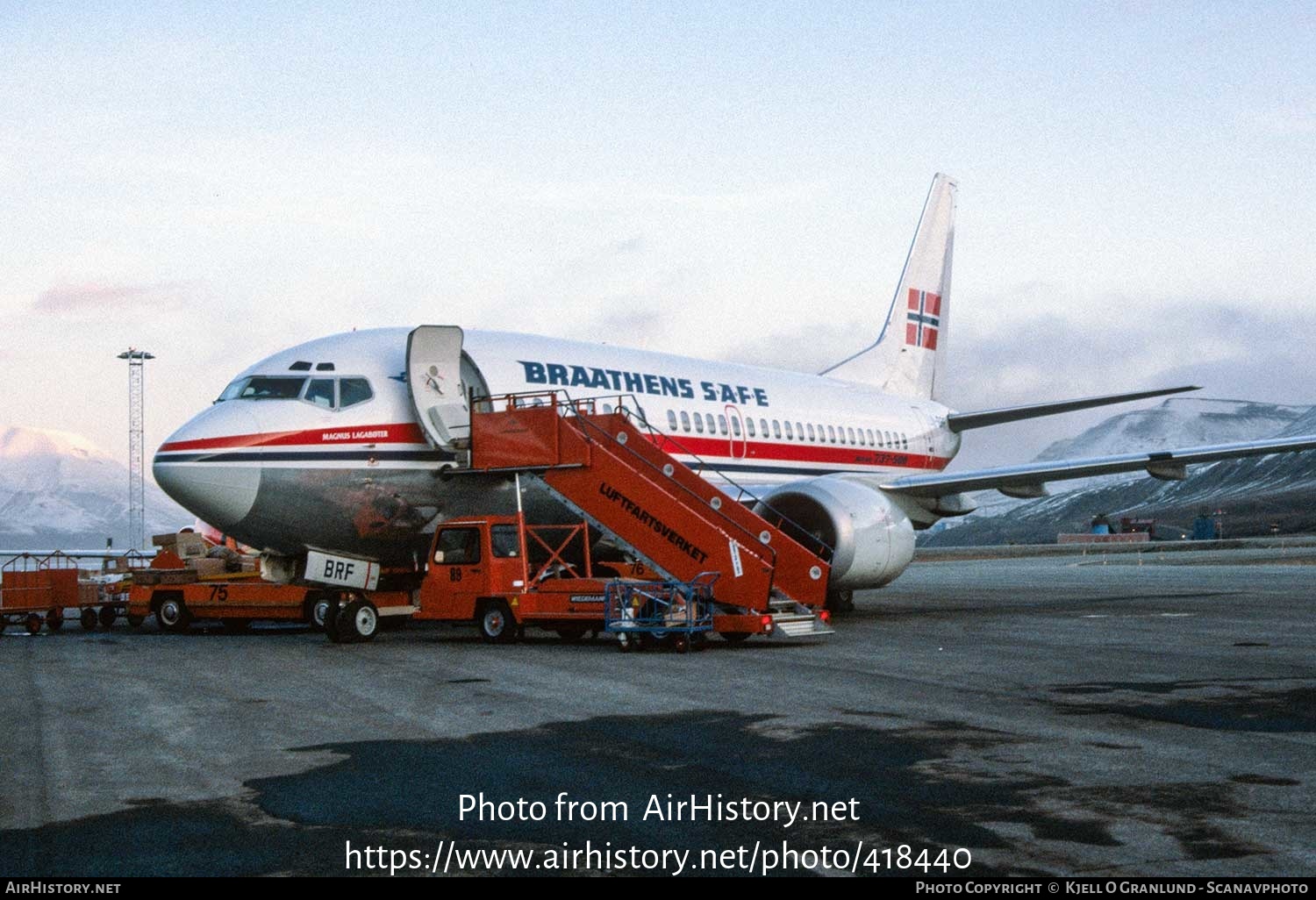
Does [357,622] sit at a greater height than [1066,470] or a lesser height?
lesser

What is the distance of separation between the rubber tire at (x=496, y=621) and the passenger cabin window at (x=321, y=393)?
345 cm

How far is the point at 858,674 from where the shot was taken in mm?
12578

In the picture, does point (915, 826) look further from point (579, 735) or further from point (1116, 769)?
point (579, 735)

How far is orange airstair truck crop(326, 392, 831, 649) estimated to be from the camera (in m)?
16.1

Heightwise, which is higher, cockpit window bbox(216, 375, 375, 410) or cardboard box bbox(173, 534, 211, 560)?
cockpit window bbox(216, 375, 375, 410)

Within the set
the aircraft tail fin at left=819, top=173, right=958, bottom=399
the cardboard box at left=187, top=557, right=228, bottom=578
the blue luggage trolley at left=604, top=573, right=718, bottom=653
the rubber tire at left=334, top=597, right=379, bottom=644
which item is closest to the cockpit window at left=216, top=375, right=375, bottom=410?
the rubber tire at left=334, top=597, right=379, bottom=644

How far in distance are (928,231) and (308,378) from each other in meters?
19.2

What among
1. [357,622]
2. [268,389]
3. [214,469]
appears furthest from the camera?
Result: [268,389]

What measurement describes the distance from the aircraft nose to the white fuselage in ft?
0.05

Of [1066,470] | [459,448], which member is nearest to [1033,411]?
[1066,470]

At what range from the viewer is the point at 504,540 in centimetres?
1712

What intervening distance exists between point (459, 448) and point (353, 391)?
5.37ft

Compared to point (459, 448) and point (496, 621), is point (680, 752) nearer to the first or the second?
point (496, 621)

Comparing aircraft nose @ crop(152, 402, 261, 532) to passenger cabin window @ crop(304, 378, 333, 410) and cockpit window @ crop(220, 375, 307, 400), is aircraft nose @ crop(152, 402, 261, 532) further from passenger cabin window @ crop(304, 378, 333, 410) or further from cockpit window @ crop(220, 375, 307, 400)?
passenger cabin window @ crop(304, 378, 333, 410)
